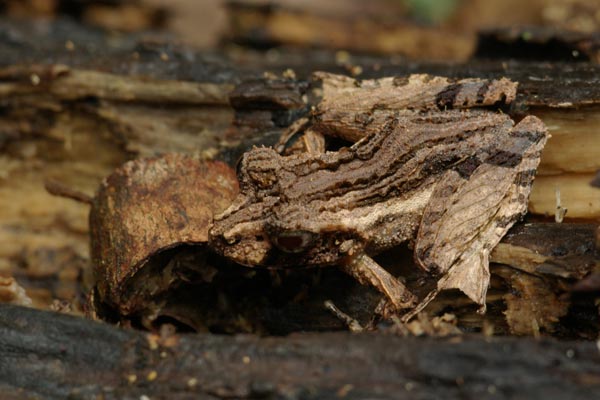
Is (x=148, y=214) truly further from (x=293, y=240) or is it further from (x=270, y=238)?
(x=293, y=240)

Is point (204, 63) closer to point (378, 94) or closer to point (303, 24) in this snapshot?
point (378, 94)

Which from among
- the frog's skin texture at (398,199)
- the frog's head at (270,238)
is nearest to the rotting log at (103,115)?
the frog's skin texture at (398,199)

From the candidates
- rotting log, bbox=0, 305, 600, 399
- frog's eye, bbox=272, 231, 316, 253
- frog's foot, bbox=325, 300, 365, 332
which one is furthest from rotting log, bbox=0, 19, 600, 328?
rotting log, bbox=0, 305, 600, 399

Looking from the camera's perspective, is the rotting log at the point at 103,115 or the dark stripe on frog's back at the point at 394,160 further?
the rotting log at the point at 103,115

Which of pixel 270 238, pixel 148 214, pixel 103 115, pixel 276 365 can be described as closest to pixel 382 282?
pixel 270 238

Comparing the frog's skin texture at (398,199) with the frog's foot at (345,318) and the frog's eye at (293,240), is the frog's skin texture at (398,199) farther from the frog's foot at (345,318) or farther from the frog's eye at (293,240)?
the frog's foot at (345,318)

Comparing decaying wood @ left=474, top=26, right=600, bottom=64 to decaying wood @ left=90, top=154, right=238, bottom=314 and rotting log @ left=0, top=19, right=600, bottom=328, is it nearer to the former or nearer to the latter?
rotting log @ left=0, top=19, right=600, bottom=328

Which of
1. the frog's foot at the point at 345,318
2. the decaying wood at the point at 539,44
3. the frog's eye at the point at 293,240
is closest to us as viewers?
the frog's eye at the point at 293,240
